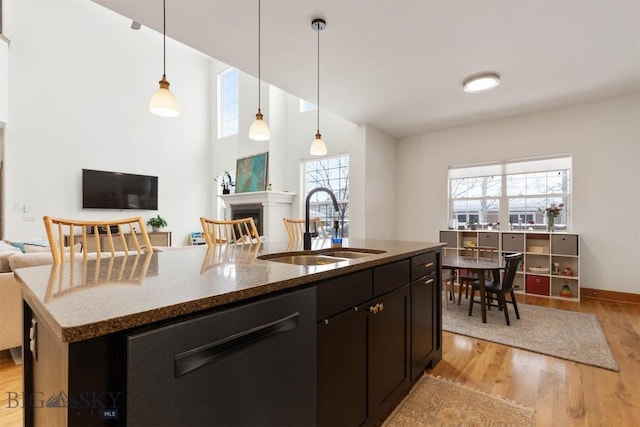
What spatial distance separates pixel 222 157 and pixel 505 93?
6.25 metres

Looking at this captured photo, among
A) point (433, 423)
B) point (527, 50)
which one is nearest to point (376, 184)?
point (527, 50)

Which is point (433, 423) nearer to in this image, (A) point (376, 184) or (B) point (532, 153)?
(A) point (376, 184)

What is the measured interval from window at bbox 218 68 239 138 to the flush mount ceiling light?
18.5ft

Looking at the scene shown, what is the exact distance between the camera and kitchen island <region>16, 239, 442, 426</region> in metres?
0.61

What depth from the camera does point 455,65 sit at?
10.1 feet

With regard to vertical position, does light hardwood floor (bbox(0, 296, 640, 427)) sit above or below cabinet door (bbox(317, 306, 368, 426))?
below

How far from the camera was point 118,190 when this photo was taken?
6.16 meters

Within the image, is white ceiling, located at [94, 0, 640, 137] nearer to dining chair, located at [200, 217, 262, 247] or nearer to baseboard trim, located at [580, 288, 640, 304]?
dining chair, located at [200, 217, 262, 247]

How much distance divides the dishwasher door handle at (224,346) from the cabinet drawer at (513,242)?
4609 millimetres

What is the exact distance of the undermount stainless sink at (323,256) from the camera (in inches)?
72.1

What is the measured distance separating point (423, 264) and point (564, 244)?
11.2ft

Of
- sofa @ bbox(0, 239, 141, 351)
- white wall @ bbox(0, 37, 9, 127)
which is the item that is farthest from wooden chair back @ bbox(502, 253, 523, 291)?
white wall @ bbox(0, 37, 9, 127)

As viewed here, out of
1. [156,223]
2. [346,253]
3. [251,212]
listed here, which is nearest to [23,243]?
[156,223]

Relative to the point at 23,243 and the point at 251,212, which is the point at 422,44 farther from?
the point at 23,243
